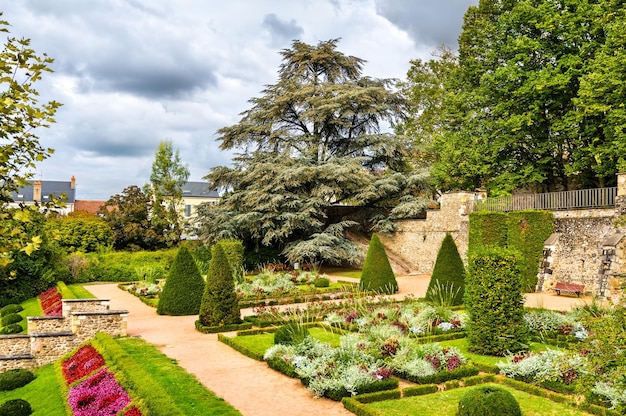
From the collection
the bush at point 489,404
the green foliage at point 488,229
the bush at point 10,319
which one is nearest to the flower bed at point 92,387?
the bush at point 489,404

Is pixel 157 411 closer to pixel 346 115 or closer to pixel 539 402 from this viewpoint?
pixel 539 402

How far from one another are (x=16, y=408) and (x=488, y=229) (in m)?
18.6

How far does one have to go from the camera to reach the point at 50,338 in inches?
496

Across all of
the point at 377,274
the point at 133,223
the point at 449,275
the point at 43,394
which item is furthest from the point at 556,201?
the point at 133,223

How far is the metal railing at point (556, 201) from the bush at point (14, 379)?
767 inches

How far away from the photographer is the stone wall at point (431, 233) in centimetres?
2639

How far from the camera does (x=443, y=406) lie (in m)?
7.71

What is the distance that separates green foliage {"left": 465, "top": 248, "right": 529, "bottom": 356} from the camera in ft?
34.6

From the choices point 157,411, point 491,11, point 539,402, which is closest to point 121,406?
point 157,411

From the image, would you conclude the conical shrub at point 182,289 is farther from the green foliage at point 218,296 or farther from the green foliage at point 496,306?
the green foliage at point 496,306

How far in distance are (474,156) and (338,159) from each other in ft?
23.8

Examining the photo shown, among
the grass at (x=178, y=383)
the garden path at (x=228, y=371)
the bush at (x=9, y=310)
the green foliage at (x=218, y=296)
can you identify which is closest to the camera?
the grass at (x=178, y=383)

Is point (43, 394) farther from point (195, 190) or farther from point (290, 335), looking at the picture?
point (195, 190)

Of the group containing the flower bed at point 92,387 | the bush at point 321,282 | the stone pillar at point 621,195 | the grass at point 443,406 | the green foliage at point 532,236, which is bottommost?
the flower bed at point 92,387
